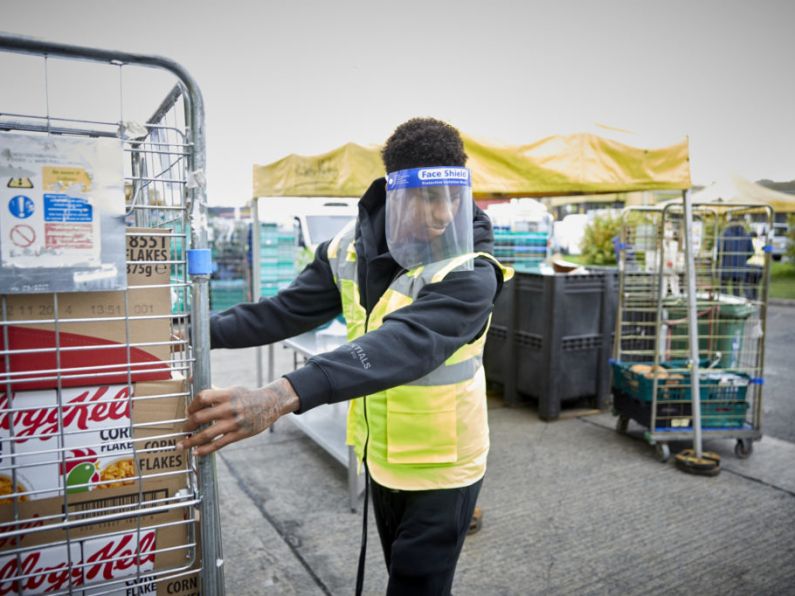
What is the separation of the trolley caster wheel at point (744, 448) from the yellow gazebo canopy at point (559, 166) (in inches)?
86.6

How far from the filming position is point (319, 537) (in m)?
3.52

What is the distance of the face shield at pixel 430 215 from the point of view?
184 centimetres

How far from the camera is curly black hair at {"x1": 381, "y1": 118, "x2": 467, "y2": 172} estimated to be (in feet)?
6.40

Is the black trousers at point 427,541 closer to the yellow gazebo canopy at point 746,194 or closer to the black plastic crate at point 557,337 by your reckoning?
the black plastic crate at point 557,337

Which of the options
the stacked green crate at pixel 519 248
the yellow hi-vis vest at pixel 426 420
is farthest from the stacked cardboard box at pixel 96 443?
the stacked green crate at pixel 519 248

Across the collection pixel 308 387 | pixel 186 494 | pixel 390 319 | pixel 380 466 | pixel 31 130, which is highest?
pixel 31 130

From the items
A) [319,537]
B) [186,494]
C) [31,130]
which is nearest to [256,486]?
[319,537]

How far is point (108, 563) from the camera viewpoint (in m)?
1.41

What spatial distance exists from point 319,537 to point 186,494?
2266 mm

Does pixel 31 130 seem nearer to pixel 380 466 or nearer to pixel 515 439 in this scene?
pixel 380 466

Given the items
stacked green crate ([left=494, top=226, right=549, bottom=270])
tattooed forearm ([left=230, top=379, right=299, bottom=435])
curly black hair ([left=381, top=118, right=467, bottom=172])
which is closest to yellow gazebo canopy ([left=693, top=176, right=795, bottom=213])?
stacked green crate ([left=494, top=226, right=549, bottom=270])

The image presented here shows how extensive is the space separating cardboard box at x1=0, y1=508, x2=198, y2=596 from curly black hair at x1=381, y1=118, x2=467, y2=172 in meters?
1.28

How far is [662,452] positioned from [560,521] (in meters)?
1.48

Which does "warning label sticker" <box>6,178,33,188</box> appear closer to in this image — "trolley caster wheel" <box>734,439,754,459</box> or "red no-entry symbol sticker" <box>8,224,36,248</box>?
"red no-entry symbol sticker" <box>8,224,36,248</box>
